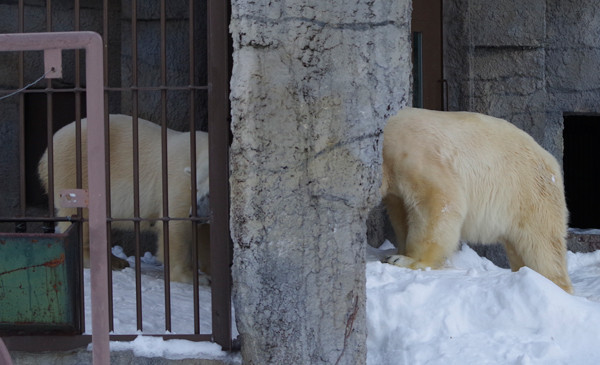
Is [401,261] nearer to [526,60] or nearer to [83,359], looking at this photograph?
[83,359]

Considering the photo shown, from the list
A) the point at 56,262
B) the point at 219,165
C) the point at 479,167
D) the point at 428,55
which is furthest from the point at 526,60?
the point at 56,262

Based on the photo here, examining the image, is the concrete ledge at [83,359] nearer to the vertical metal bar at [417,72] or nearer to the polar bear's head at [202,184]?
the polar bear's head at [202,184]

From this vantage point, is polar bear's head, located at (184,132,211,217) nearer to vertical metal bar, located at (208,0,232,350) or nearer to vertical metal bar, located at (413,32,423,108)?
vertical metal bar, located at (208,0,232,350)

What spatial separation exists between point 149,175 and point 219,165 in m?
1.72

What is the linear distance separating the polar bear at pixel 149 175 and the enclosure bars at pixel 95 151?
7.00 ft

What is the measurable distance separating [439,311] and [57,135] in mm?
2497

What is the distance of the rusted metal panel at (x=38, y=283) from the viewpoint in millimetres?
2869

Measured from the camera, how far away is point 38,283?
9.50 feet

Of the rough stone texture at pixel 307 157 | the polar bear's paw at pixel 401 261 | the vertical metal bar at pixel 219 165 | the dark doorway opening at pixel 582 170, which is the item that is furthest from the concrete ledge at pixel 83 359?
the dark doorway opening at pixel 582 170

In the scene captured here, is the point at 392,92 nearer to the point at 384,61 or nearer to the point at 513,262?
the point at 384,61

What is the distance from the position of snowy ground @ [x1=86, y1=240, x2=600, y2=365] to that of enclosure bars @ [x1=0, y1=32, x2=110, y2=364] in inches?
37.4

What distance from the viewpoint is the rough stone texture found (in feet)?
8.46

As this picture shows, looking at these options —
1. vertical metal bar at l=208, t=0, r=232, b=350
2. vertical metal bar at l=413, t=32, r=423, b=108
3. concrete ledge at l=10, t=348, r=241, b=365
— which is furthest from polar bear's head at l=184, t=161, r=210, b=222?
vertical metal bar at l=413, t=32, r=423, b=108

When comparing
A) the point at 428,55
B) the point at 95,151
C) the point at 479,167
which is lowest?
the point at 479,167
